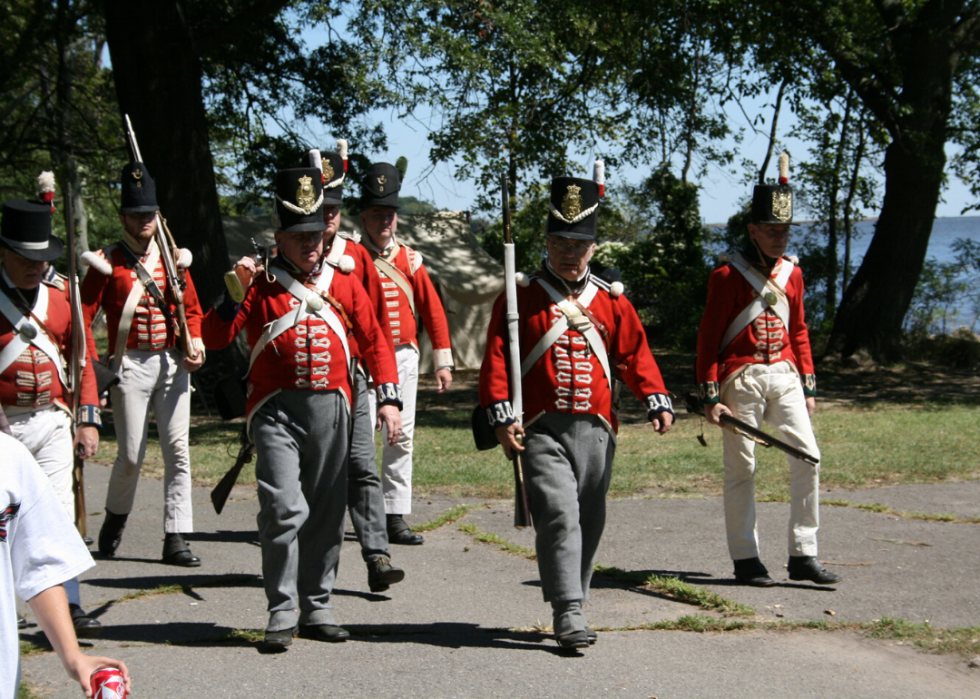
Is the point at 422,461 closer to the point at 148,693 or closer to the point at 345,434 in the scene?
the point at 345,434

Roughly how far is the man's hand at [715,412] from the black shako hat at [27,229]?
3.64 meters

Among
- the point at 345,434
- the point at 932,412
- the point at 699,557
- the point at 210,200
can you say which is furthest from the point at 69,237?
the point at 932,412

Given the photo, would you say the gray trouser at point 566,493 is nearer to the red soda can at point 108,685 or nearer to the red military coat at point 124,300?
the red military coat at point 124,300

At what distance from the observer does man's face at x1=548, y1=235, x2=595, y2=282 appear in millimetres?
5465

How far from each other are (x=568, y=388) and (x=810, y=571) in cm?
204

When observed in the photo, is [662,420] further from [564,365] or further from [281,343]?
[281,343]

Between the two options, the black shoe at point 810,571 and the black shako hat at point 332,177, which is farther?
the black shako hat at point 332,177

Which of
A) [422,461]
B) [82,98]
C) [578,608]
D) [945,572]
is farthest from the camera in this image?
[82,98]

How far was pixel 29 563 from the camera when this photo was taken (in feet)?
8.82

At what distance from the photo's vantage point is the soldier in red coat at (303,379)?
5.30m

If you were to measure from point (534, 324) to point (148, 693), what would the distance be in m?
2.41

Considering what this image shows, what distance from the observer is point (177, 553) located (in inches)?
273

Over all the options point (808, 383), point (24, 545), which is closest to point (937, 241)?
point (808, 383)

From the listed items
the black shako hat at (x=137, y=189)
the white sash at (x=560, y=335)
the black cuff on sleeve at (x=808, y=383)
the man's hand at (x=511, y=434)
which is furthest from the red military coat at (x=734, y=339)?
the black shako hat at (x=137, y=189)
